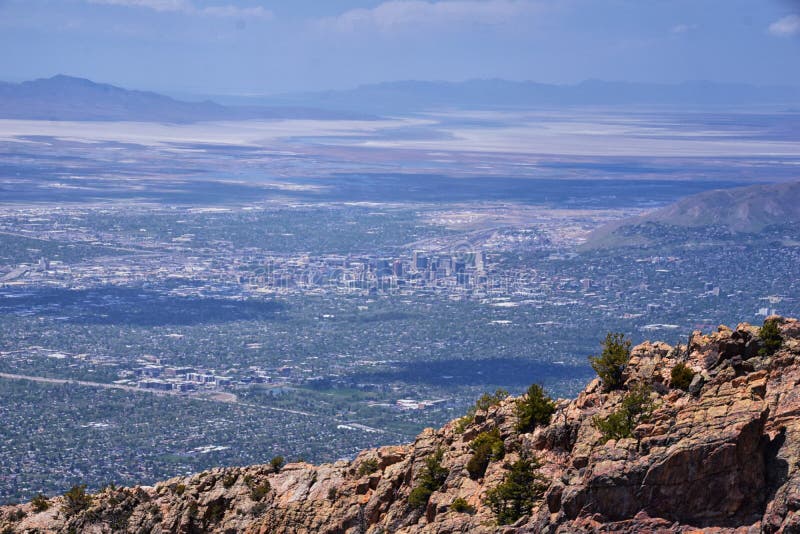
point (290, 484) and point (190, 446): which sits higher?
point (290, 484)

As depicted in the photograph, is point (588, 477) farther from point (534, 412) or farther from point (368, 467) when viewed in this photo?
point (368, 467)


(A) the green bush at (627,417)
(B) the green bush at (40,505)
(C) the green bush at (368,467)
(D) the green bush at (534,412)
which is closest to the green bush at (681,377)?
(A) the green bush at (627,417)

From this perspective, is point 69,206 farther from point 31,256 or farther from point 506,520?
point 506,520

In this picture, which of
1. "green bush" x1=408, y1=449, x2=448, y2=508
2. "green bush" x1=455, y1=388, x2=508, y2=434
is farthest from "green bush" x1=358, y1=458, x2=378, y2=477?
"green bush" x1=408, y1=449, x2=448, y2=508

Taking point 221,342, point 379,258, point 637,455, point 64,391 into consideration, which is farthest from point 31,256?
point 637,455

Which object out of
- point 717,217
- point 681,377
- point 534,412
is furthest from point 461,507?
point 717,217

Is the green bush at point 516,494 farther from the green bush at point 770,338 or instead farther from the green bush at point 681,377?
the green bush at point 770,338
